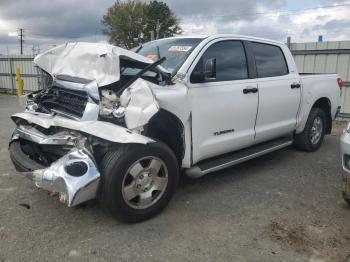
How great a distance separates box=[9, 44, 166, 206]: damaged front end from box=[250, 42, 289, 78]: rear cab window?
175 centimetres

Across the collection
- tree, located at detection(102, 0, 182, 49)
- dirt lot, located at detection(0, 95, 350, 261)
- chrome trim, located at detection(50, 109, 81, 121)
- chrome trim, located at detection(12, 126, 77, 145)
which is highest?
tree, located at detection(102, 0, 182, 49)

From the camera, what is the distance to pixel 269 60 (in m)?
5.29

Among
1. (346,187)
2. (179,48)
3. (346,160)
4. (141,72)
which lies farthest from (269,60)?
(141,72)

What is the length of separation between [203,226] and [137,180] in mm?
793

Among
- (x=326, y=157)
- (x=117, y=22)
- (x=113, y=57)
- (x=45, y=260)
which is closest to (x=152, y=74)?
(x=113, y=57)

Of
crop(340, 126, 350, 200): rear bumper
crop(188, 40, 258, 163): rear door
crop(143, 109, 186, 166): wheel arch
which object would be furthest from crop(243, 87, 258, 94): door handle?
crop(340, 126, 350, 200): rear bumper

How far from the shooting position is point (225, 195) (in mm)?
4359

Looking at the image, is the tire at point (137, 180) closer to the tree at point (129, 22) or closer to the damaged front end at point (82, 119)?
the damaged front end at point (82, 119)

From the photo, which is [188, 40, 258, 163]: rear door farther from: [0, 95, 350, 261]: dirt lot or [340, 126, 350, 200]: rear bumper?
[340, 126, 350, 200]: rear bumper

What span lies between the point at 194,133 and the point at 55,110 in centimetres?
152

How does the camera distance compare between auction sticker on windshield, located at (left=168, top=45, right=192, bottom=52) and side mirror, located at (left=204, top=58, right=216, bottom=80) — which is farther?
auction sticker on windshield, located at (left=168, top=45, right=192, bottom=52)

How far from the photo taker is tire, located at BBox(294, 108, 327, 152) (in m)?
6.11

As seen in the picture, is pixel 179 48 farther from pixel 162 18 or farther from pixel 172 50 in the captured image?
pixel 162 18

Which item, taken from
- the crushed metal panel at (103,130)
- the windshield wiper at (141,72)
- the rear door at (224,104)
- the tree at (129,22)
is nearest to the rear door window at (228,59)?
the rear door at (224,104)
